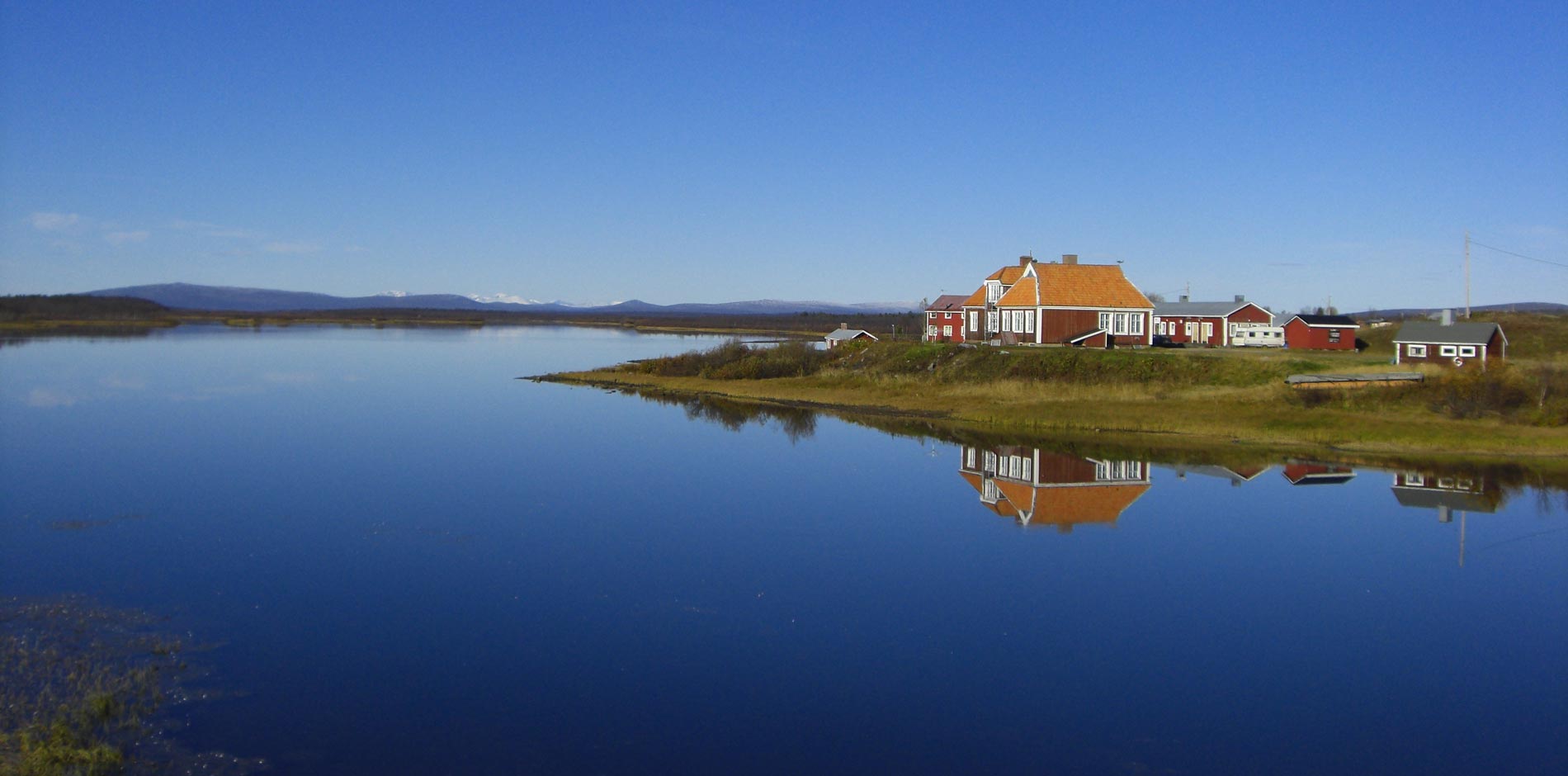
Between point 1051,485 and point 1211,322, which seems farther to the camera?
point 1211,322

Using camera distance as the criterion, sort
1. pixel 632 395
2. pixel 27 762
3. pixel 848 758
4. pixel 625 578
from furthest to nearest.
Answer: pixel 632 395 → pixel 625 578 → pixel 848 758 → pixel 27 762

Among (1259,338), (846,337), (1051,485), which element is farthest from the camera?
(846,337)

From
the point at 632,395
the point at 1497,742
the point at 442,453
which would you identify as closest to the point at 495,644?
the point at 1497,742

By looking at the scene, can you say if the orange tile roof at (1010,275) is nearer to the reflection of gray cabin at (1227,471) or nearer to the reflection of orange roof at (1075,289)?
the reflection of orange roof at (1075,289)

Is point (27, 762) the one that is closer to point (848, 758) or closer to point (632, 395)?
point (848, 758)

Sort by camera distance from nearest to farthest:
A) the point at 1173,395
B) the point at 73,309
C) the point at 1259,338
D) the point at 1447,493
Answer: the point at 1447,493 → the point at 1173,395 → the point at 1259,338 → the point at 73,309

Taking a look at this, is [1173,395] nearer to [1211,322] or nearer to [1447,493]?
[1447,493]

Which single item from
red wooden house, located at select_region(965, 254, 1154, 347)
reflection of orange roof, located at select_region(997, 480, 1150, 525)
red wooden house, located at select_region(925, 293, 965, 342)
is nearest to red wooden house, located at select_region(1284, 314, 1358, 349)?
red wooden house, located at select_region(965, 254, 1154, 347)

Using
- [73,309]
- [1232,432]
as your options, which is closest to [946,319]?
[1232,432]
